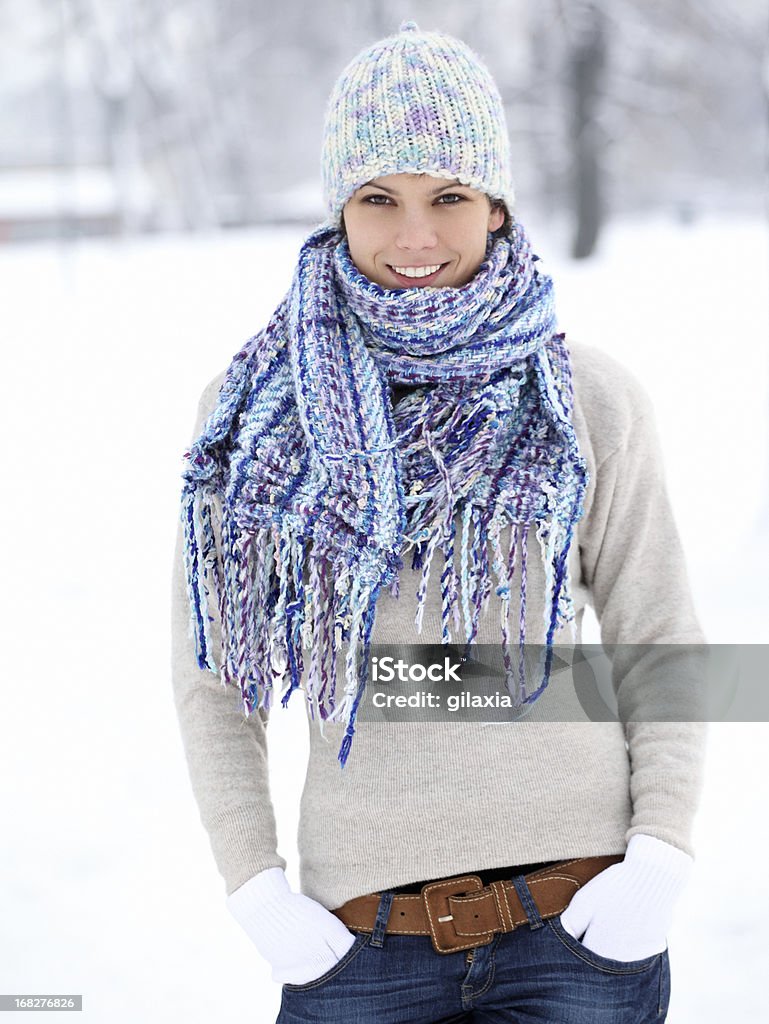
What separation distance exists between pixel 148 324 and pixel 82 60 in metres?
4.23

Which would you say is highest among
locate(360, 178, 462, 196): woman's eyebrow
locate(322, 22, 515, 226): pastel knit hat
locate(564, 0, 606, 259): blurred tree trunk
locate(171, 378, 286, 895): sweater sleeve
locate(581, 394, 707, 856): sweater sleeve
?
locate(564, 0, 606, 259): blurred tree trunk

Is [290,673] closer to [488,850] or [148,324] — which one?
[488,850]

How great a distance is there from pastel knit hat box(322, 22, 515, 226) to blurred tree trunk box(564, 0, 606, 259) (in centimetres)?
1029

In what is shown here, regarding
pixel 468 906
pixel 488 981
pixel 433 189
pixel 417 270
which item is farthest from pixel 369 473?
pixel 488 981

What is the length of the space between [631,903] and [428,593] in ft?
1.55

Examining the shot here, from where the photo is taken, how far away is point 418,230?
145 centimetres

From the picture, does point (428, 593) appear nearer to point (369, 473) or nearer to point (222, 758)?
point (369, 473)

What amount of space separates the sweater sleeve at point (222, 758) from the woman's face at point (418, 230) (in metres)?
0.34

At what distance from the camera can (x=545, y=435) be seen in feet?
4.88

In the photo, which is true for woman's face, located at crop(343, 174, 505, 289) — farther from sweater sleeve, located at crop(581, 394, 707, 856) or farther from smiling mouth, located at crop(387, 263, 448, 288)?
sweater sleeve, located at crop(581, 394, 707, 856)

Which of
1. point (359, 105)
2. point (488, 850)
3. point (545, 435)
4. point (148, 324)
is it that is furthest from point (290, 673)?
point (148, 324)

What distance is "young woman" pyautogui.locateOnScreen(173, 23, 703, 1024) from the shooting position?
54.6 inches

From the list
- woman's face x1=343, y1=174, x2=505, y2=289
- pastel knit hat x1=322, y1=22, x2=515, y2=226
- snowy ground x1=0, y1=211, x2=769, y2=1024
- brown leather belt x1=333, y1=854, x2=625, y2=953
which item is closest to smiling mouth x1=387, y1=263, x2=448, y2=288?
woman's face x1=343, y1=174, x2=505, y2=289

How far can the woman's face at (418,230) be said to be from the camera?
1.46m
